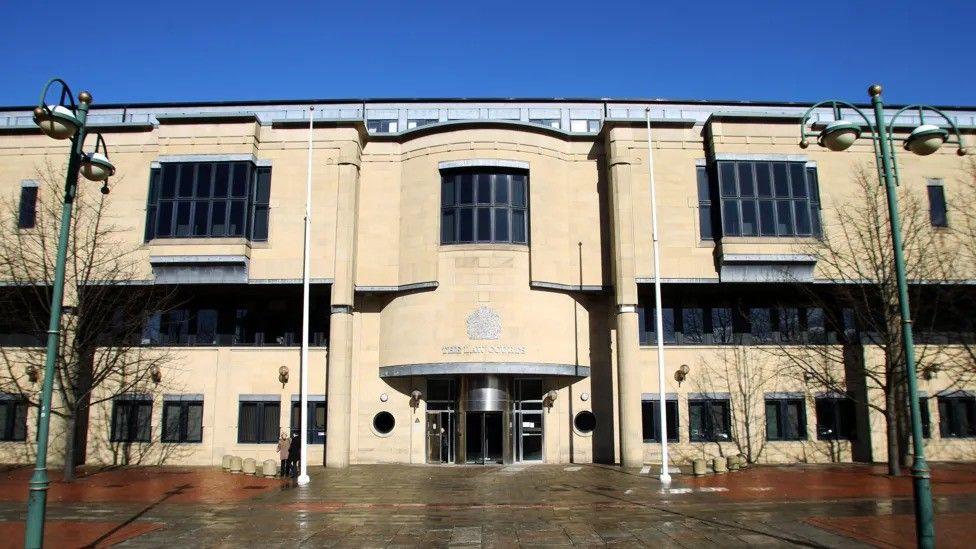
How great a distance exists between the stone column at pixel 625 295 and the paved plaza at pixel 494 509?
216cm

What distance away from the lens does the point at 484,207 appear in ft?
103

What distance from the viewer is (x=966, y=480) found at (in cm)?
2395

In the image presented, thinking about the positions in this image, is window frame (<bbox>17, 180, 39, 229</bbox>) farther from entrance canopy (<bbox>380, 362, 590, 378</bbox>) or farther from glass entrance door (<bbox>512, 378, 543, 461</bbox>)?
glass entrance door (<bbox>512, 378, 543, 461</bbox>)

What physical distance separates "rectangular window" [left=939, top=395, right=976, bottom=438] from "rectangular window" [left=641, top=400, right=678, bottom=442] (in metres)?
12.0

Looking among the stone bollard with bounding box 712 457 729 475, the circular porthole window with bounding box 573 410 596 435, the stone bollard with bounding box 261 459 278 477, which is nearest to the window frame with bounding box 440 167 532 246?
the circular porthole window with bounding box 573 410 596 435

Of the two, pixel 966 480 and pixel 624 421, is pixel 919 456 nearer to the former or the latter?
pixel 966 480

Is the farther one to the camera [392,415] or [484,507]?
[392,415]

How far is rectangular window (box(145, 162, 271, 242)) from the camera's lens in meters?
31.0

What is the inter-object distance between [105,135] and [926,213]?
122ft

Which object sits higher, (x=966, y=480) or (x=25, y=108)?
(x=25, y=108)

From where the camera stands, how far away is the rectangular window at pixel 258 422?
31984 mm

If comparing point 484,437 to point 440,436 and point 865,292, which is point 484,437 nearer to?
point 440,436

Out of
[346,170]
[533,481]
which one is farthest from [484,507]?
[346,170]

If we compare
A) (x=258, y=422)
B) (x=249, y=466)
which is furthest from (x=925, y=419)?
(x=258, y=422)
